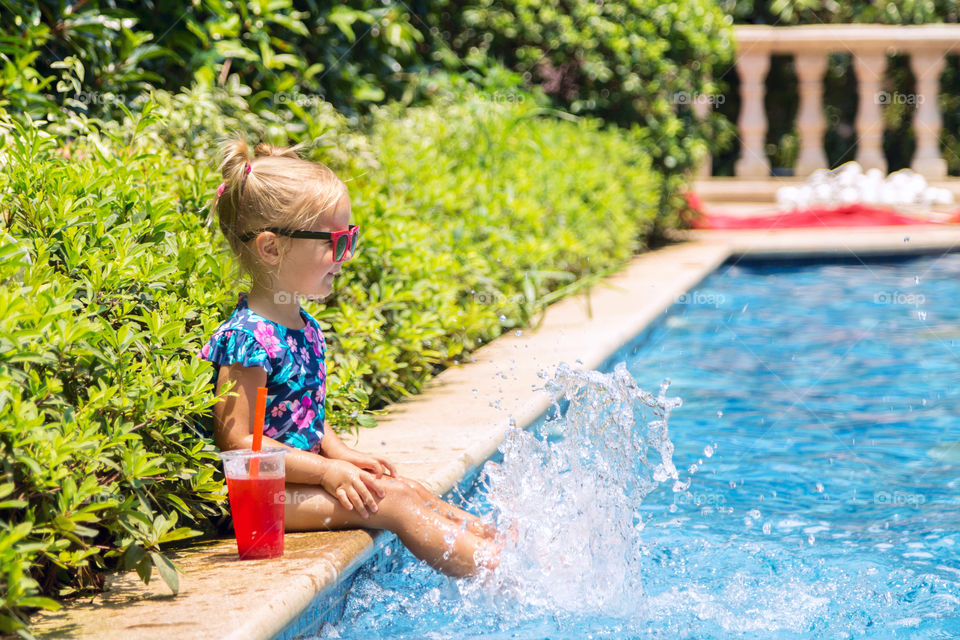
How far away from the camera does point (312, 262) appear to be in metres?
3.09

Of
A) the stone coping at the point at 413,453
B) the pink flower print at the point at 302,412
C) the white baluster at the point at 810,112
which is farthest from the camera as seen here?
the white baluster at the point at 810,112

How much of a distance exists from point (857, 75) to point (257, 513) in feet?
38.9

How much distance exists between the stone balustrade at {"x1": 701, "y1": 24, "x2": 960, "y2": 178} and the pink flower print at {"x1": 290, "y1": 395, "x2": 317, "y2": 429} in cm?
1061

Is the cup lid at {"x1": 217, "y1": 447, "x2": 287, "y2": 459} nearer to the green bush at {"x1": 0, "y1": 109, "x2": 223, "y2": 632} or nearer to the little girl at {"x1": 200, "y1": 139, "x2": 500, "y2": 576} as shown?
the green bush at {"x1": 0, "y1": 109, "x2": 223, "y2": 632}

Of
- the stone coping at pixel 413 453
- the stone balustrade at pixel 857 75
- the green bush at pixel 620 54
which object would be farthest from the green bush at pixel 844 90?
the stone coping at pixel 413 453

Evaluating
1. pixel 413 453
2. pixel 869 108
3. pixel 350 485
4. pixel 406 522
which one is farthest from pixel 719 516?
pixel 869 108

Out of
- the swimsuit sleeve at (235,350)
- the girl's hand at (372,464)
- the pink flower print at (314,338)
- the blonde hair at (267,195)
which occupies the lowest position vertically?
the girl's hand at (372,464)

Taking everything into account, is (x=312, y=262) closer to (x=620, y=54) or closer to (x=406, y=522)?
(x=406, y=522)

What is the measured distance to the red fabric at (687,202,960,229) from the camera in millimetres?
11164

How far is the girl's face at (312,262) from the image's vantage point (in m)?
3.09

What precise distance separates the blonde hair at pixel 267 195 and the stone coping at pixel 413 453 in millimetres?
853

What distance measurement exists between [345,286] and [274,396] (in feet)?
5.07

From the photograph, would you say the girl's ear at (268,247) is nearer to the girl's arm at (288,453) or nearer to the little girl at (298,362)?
the little girl at (298,362)

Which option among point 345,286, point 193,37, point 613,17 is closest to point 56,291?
point 345,286
